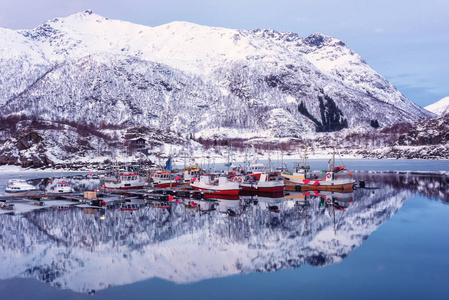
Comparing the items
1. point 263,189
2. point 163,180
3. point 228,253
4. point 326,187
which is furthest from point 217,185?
point 228,253

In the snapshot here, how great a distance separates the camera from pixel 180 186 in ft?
276

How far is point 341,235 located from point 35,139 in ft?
473

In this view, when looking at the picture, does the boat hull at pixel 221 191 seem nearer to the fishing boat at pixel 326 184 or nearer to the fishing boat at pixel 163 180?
the fishing boat at pixel 163 180

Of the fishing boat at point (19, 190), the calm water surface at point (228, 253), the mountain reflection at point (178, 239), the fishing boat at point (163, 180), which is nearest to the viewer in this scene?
the calm water surface at point (228, 253)

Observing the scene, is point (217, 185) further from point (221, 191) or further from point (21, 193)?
point (21, 193)

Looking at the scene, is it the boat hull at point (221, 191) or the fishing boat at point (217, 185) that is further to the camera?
the boat hull at point (221, 191)

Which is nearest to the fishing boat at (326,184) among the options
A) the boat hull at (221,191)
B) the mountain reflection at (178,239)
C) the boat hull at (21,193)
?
the mountain reflection at (178,239)

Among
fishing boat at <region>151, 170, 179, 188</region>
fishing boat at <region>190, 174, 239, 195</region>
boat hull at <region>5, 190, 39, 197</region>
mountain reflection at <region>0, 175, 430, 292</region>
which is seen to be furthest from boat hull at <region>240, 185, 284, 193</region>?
boat hull at <region>5, 190, 39, 197</region>

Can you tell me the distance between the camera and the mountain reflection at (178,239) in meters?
31.9

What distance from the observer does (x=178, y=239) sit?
40.7 metres

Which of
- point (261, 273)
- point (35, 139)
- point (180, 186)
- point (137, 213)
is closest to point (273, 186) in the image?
point (180, 186)

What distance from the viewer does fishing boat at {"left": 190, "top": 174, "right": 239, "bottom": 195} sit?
69.3 m

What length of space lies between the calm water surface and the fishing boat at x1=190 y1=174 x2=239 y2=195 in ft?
36.4

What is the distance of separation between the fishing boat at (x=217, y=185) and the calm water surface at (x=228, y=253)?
437 inches
